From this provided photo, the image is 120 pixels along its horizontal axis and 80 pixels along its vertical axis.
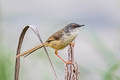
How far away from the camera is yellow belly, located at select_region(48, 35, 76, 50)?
3551mm

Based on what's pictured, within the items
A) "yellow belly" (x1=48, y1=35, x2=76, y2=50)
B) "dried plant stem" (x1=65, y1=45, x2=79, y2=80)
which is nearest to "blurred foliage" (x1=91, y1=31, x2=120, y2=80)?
"yellow belly" (x1=48, y1=35, x2=76, y2=50)

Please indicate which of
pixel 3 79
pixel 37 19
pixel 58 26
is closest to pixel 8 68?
pixel 3 79

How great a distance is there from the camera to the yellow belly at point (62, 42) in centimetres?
355

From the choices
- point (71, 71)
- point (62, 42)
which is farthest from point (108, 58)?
point (71, 71)

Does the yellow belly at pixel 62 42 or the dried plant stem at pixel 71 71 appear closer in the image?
the dried plant stem at pixel 71 71

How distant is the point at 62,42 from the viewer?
3.69m

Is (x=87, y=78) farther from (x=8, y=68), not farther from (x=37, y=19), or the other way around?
(x=37, y=19)

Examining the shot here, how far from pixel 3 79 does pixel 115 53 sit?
3.30 ft

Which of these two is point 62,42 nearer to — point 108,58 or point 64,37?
point 64,37

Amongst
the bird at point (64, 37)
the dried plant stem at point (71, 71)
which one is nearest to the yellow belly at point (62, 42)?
the bird at point (64, 37)

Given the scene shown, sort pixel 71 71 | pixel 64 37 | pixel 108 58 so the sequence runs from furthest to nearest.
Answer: pixel 108 58 < pixel 64 37 < pixel 71 71

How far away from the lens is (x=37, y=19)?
9.84m

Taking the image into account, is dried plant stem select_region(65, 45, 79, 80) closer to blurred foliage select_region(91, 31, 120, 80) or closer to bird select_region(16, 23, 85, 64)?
bird select_region(16, 23, 85, 64)

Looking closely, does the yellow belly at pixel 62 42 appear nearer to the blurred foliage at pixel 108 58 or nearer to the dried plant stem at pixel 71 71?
the blurred foliage at pixel 108 58
